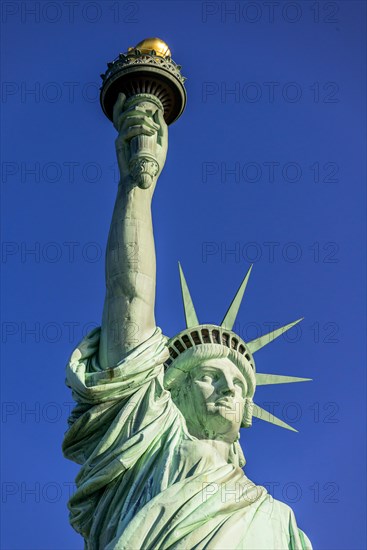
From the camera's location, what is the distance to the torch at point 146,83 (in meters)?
14.6

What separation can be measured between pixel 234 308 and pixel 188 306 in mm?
607

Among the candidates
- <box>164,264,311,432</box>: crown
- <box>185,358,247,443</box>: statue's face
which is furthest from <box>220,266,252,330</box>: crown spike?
<box>185,358,247,443</box>: statue's face

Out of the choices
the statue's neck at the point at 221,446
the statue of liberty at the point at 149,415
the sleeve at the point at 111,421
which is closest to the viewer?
the statue of liberty at the point at 149,415

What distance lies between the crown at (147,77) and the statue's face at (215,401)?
3.20 meters

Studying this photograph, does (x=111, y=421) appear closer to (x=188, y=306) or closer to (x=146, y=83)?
(x=188, y=306)

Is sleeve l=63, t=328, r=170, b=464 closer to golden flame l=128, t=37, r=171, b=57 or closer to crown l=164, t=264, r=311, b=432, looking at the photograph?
crown l=164, t=264, r=311, b=432

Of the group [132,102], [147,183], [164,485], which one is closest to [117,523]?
[164,485]

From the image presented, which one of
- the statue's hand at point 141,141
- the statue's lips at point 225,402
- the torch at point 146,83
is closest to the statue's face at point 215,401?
the statue's lips at point 225,402

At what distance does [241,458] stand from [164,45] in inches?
201

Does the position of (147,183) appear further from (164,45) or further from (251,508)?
(251,508)

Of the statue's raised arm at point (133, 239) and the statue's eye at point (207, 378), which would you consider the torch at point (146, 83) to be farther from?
the statue's eye at point (207, 378)

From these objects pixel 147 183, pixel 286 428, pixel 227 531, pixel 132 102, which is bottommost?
pixel 227 531

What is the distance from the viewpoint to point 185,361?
14547 mm

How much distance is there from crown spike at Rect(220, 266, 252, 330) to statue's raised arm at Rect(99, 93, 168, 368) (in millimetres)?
2404
